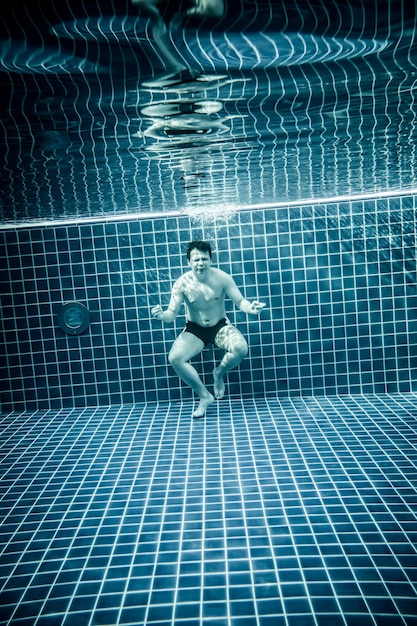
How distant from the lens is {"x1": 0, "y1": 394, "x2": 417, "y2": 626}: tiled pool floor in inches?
64.2

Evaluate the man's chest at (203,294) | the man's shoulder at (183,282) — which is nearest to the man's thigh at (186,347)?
the man's chest at (203,294)

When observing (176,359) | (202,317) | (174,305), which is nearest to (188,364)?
(176,359)

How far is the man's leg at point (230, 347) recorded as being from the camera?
3758mm

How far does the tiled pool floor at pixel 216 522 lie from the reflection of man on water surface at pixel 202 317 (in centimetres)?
49

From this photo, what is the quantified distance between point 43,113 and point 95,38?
1.92 feet

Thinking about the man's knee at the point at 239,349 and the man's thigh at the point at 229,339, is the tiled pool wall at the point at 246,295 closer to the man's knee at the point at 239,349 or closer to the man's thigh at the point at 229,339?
the man's thigh at the point at 229,339

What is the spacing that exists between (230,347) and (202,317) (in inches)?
16.0

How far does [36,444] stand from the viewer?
3.52 meters

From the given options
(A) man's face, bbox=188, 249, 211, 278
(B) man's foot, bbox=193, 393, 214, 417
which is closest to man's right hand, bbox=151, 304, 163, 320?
(A) man's face, bbox=188, 249, 211, 278

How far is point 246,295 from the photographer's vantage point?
437cm

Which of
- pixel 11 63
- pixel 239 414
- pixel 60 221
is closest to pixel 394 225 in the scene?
pixel 239 414

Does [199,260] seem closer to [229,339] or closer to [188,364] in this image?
[229,339]

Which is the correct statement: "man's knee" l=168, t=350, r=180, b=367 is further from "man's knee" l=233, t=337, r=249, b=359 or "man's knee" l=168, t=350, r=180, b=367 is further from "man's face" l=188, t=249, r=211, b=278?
"man's face" l=188, t=249, r=211, b=278

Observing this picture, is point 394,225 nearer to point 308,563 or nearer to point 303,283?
point 303,283
